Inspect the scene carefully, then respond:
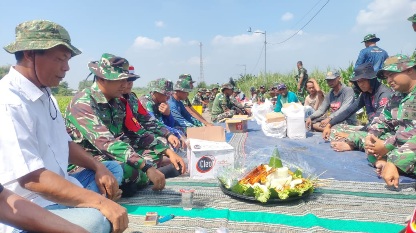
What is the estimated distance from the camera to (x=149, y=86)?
4922 mm

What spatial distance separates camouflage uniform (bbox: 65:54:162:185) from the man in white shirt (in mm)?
653

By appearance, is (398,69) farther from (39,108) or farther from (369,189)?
(39,108)

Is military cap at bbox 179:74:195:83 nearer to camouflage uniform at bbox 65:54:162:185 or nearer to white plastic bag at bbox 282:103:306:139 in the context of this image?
white plastic bag at bbox 282:103:306:139

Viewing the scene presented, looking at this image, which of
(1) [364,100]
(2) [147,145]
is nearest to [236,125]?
(1) [364,100]

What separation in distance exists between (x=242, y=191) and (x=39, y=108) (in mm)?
1615

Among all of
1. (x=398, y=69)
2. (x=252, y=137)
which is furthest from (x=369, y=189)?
(x=252, y=137)

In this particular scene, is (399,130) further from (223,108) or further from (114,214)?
(223,108)

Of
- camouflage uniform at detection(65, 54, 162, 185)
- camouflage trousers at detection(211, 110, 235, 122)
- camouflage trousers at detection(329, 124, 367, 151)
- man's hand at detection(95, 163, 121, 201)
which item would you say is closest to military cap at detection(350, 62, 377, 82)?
camouflage trousers at detection(329, 124, 367, 151)

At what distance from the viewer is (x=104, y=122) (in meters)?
2.88

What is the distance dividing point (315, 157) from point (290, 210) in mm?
1953

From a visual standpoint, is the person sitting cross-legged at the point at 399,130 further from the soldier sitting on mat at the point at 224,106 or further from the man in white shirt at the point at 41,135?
the soldier sitting on mat at the point at 224,106

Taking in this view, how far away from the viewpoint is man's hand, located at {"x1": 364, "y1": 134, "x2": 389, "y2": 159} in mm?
3148

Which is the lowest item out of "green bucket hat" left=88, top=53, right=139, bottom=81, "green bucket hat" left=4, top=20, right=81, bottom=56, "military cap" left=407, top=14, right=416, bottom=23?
"green bucket hat" left=88, top=53, right=139, bottom=81

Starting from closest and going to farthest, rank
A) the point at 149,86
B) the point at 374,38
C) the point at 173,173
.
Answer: the point at 173,173
the point at 149,86
the point at 374,38
